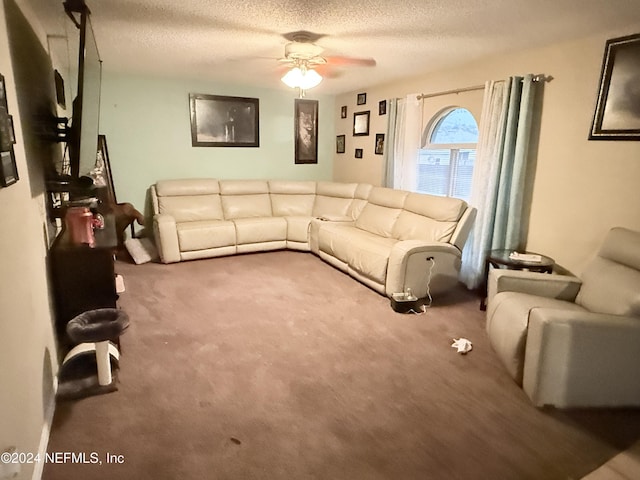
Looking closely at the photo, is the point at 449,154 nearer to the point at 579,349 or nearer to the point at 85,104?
the point at 579,349

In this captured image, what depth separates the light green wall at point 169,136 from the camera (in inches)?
188

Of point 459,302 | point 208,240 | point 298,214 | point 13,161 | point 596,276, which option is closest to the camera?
point 13,161

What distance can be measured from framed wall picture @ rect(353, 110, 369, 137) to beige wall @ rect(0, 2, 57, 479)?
406 cm

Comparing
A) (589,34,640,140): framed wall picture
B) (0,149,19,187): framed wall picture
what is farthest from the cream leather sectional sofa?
(0,149,19,187): framed wall picture

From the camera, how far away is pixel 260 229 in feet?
16.2

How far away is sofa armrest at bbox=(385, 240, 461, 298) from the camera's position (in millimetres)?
3299

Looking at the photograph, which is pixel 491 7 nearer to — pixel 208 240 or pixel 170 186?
pixel 208 240

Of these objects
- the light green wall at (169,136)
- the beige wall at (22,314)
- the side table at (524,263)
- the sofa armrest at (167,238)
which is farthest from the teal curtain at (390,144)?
the beige wall at (22,314)

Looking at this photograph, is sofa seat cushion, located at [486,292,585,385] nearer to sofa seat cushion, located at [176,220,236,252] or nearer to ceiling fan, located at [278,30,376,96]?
ceiling fan, located at [278,30,376,96]

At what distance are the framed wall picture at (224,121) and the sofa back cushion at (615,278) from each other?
4398 mm

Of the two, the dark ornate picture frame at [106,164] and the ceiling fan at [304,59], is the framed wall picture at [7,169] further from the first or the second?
the dark ornate picture frame at [106,164]

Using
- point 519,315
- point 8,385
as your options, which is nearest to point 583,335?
point 519,315

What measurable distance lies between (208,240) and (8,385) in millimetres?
3373

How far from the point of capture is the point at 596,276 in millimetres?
2494
